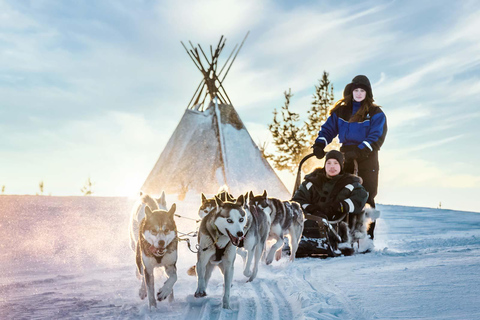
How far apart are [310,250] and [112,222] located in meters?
4.50

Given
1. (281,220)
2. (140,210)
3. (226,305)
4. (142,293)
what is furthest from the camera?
(281,220)

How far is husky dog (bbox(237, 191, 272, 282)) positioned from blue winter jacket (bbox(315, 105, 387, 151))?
1650mm

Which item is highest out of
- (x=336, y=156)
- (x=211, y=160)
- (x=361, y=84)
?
(x=361, y=84)

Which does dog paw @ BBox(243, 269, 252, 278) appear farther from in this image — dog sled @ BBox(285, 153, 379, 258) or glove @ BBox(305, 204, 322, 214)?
glove @ BBox(305, 204, 322, 214)

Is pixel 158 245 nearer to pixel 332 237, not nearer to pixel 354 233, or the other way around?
pixel 332 237

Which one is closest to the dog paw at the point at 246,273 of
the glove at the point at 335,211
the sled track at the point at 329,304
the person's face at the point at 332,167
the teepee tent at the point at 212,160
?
the sled track at the point at 329,304

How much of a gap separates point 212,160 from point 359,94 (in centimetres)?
674

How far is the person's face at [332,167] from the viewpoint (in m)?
5.22

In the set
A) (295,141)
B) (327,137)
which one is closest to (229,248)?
(327,137)

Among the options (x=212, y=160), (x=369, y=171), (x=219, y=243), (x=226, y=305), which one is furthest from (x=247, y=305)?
(x=212, y=160)

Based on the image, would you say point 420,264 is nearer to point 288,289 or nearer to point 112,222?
point 288,289

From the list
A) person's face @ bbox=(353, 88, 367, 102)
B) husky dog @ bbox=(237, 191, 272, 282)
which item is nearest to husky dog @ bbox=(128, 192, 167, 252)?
husky dog @ bbox=(237, 191, 272, 282)

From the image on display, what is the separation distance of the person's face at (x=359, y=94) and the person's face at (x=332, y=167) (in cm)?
91

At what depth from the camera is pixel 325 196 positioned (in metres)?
5.30
